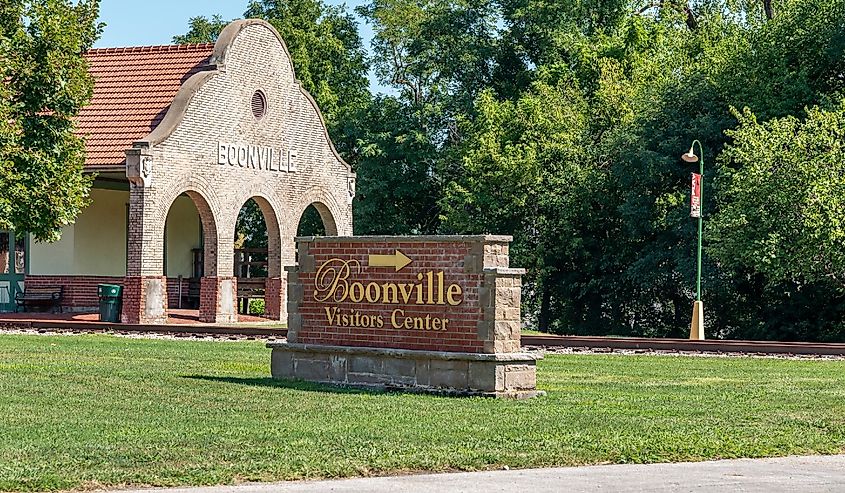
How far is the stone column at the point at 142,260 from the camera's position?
3550 cm

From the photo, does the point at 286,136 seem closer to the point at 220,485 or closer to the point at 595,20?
the point at 595,20

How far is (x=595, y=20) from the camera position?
55.4m

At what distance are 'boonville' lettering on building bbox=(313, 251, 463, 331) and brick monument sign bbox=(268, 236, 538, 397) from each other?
12 millimetres

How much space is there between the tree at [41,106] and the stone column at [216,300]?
42.3ft

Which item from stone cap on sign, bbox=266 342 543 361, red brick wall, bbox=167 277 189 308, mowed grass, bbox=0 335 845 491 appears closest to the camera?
mowed grass, bbox=0 335 845 491

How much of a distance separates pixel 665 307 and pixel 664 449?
1380 inches

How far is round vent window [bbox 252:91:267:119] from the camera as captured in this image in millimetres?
39719

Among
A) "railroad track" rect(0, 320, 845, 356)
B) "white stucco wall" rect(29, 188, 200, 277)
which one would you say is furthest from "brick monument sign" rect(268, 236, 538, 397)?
"white stucco wall" rect(29, 188, 200, 277)

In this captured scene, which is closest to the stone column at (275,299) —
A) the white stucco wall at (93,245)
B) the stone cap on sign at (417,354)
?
the white stucco wall at (93,245)

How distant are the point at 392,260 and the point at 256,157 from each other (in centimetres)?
2300

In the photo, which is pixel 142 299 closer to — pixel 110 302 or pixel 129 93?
pixel 110 302

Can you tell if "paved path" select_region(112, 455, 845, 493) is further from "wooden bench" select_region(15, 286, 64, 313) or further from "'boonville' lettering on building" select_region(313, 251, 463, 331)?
"wooden bench" select_region(15, 286, 64, 313)

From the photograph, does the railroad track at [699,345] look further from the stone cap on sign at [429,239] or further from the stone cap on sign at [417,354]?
the stone cap on sign at [429,239]

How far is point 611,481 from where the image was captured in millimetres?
10781
